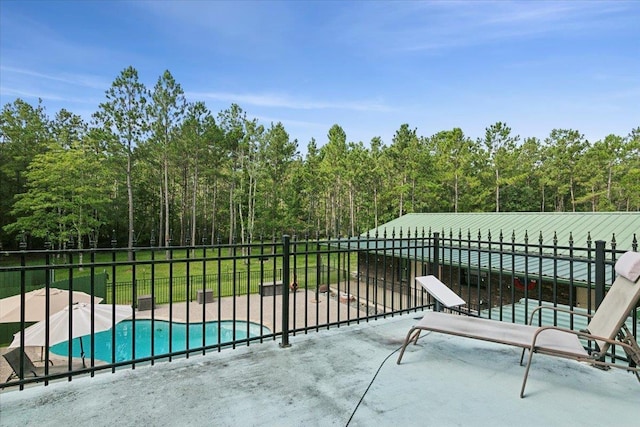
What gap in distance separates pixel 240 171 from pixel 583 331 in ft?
92.8

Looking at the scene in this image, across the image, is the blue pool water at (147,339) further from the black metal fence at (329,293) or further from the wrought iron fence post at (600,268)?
the wrought iron fence post at (600,268)

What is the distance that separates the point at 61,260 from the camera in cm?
2370

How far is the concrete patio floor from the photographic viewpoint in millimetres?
2180

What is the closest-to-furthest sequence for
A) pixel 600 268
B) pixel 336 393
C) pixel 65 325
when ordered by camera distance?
pixel 336 393, pixel 600 268, pixel 65 325

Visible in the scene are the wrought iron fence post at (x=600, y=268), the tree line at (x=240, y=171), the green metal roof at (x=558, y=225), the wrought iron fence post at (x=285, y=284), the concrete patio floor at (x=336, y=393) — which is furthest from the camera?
the tree line at (x=240, y=171)

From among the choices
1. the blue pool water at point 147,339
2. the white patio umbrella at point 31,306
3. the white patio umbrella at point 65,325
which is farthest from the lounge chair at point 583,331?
the blue pool water at point 147,339

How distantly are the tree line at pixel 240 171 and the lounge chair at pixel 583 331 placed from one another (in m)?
20.8

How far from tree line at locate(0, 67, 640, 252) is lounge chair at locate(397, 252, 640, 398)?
20.8m

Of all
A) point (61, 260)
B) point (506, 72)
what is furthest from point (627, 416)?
point (61, 260)

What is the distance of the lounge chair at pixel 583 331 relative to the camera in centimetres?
237

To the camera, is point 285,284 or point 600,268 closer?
point 600,268

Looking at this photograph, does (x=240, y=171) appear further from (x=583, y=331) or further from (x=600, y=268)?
(x=583, y=331)

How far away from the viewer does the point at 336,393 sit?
2.51m

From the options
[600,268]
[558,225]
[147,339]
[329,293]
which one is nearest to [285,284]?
[329,293]
